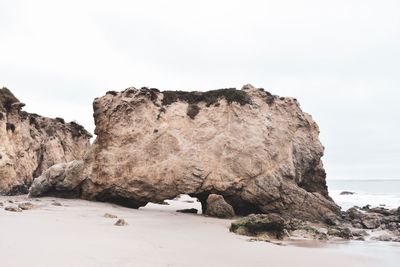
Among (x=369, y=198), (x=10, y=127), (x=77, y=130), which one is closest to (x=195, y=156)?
(x=10, y=127)

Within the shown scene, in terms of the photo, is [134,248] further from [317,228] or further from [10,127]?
[10,127]

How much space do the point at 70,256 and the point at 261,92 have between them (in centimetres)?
1524

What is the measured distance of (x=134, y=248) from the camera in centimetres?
733

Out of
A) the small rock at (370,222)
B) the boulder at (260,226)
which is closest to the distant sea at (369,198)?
the small rock at (370,222)

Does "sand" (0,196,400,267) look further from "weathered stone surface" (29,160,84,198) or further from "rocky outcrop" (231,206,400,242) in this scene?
"weathered stone surface" (29,160,84,198)

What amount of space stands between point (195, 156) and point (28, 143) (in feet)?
55.3

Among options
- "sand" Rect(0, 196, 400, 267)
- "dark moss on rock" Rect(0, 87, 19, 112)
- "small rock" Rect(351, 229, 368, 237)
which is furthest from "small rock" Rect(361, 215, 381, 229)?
"dark moss on rock" Rect(0, 87, 19, 112)

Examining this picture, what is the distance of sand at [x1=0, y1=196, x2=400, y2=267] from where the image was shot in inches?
239

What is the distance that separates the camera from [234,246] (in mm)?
9453

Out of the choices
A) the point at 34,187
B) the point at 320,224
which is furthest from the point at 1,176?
the point at 320,224

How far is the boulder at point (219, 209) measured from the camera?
52.9 feet

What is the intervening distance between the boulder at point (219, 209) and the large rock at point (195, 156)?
2.79 feet

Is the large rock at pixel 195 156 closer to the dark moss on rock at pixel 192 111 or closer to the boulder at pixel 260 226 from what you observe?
the dark moss on rock at pixel 192 111

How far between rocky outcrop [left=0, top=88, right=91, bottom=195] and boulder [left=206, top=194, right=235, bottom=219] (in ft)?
38.6
